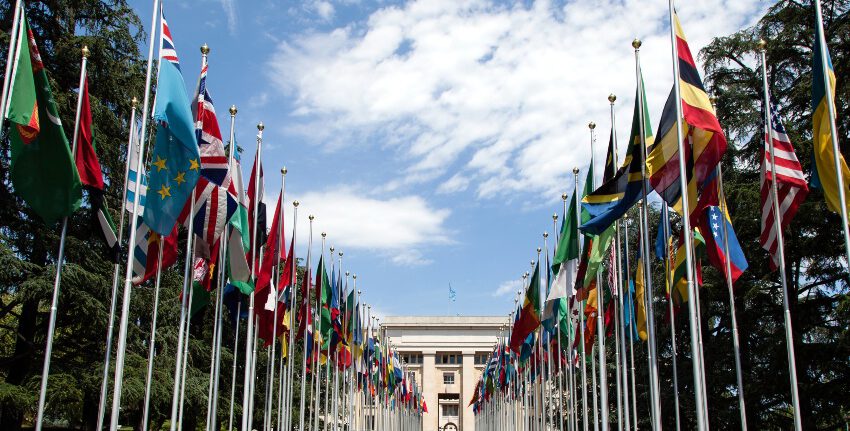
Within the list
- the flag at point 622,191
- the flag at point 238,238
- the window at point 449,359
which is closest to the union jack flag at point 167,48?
the flag at point 238,238

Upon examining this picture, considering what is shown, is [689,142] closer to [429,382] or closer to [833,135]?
[833,135]

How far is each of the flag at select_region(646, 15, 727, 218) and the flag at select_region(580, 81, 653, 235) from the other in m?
0.25

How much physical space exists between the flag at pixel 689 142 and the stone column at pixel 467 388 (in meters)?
68.4

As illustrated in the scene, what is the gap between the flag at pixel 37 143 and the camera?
10602mm

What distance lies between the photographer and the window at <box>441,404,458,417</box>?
8900cm

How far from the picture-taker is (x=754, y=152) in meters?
28.8

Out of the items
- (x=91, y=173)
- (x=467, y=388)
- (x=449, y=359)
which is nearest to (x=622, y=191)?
(x=91, y=173)

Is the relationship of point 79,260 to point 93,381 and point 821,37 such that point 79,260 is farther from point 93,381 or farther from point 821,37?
point 821,37

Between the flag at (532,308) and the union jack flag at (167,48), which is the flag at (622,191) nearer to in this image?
the union jack flag at (167,48)

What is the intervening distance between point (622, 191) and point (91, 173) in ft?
28.4

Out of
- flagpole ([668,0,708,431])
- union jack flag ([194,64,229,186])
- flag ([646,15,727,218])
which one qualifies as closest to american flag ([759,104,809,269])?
flag ([646,15,727,218])

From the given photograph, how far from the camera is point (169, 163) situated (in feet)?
43.5

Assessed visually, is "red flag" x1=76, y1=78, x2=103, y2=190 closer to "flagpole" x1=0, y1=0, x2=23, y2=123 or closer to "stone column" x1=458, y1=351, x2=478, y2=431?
"flagpole" x1=0, y1=0, x2=23, y2=123

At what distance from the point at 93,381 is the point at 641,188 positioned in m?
15.6
